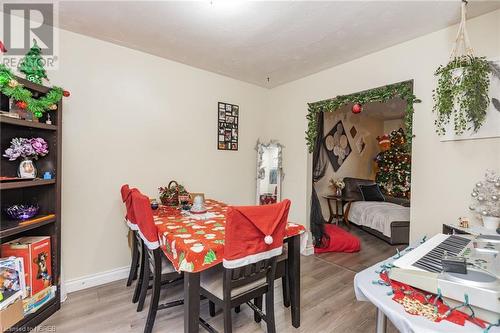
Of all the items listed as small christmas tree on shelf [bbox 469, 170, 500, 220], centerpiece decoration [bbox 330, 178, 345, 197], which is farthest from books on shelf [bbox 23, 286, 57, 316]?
centerpiece decoration [bbox 330, 178, 345, 197]

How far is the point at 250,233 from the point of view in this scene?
56.5 inches

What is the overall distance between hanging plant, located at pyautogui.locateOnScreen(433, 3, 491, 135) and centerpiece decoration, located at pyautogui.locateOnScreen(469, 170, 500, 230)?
16.5 inches

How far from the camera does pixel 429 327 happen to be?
727mm

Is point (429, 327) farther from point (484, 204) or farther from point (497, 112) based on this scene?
point (497, 112)

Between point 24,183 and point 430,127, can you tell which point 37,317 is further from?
point 430,127

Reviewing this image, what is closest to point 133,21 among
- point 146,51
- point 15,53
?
point 146,51

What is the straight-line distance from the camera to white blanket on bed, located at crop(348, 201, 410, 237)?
12.6 feet

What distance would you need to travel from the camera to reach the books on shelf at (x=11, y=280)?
64.0 inches

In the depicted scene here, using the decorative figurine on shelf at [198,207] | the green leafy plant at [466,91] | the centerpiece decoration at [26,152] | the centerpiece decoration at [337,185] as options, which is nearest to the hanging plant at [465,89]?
the green leafy plant at [466,91]

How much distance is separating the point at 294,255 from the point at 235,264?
712mm

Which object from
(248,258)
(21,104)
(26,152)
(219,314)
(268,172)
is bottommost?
(219,314)

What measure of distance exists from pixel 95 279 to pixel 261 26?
9.77 feet

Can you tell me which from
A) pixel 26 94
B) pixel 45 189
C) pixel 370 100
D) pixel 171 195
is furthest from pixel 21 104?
pixel 370 100

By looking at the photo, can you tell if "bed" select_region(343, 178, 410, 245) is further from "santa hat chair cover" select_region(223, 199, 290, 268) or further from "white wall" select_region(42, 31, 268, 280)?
"santa hat chair cover" select_region(223, 199, 290, 268)
